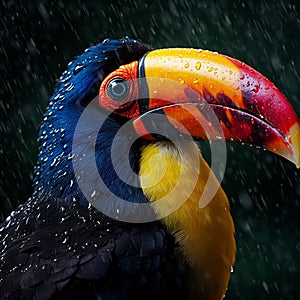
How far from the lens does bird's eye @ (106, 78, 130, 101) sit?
2.32 metres

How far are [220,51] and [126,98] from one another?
1.58m

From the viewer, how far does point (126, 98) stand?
232 cm

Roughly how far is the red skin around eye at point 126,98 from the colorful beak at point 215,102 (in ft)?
0.09

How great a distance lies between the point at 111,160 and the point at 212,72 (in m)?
0.37

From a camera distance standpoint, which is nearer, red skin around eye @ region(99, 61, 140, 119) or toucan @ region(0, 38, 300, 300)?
toucan @ region(0, 38, 300, 300)

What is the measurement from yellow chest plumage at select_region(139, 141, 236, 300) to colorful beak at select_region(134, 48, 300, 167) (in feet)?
0.26

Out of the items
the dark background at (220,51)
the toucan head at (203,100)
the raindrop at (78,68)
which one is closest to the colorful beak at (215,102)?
the toucan head at (203,100)

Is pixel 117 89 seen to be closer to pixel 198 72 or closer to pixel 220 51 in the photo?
pixel 198 72

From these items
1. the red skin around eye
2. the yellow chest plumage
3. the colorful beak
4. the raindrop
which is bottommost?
the yellow chest plumage

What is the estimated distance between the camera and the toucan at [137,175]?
2152 millimetres

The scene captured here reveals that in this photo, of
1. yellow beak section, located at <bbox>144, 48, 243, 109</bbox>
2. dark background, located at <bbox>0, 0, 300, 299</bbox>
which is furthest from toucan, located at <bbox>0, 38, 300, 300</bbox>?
dark background, located at <bbox>0, 0, 300, 299</bbox>

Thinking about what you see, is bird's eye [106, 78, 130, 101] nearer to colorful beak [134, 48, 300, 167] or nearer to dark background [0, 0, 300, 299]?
colorful beak [134, 48, 300, 167]

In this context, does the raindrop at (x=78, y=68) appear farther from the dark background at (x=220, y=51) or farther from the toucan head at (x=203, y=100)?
the dark background at (x=220, y=51)

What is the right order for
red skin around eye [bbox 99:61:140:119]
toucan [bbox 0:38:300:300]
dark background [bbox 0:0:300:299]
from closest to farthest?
toucan [bbox 0:38:300:300] → red skin around eye [bbox 99:61:140:119] → dark background [bbox 0:0:300:299]
